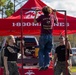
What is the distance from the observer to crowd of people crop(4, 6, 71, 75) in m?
11.0

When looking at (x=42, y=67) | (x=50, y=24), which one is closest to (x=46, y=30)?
(x=50, y=24)

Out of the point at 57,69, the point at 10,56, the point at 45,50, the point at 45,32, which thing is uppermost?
the point at 45,32

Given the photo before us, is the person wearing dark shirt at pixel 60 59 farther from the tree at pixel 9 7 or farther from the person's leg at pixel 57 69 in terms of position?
the tree at pixel 9 7

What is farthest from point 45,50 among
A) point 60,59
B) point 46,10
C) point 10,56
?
point 60,59

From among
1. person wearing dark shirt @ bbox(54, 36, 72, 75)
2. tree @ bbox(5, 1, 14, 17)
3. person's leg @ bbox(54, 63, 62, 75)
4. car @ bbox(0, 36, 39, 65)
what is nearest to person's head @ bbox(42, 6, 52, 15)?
person wearing dark shirt @ bbox(54, 36, 72, 75)

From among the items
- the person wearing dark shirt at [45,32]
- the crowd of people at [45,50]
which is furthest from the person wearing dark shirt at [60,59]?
the person wearing dark shirt at [45,32]

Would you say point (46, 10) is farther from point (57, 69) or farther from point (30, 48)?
point (30, 48)

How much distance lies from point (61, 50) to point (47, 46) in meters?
2.06

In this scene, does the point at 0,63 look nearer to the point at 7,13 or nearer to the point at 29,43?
the point at 29,43

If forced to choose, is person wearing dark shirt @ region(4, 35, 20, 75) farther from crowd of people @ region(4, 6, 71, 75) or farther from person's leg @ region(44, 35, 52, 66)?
person's leg @ region(44, 35, 52, 66)

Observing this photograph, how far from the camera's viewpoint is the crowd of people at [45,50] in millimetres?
11023

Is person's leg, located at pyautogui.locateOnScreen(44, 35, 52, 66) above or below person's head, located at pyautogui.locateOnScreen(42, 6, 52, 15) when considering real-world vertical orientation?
below

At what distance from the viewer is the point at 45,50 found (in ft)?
37.0

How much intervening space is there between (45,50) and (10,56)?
4.27 ft
